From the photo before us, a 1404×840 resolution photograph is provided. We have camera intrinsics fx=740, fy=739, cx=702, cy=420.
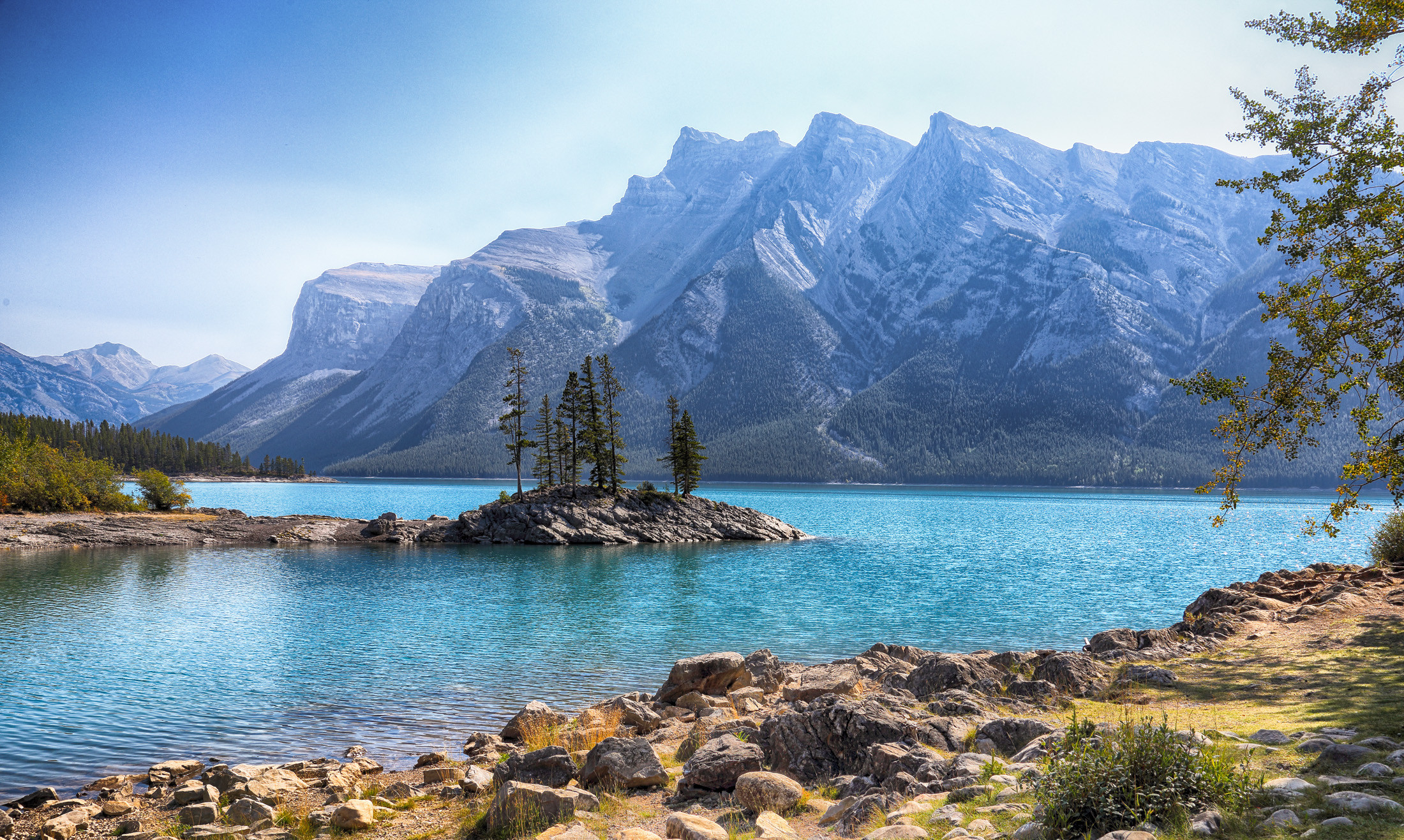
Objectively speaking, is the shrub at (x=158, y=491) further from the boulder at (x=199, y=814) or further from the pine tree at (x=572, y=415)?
the boulder at (x=199, y=814)

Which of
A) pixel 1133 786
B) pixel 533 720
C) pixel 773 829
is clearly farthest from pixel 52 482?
pixel 1133 786

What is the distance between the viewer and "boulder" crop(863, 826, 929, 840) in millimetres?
8578

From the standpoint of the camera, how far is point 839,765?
520 inches

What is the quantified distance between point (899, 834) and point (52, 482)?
106008 mm

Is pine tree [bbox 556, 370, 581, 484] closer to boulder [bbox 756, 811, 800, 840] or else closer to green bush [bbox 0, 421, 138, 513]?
green bush [bbox 0, 421, 138, 513]

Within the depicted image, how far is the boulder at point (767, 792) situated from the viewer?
1115cm

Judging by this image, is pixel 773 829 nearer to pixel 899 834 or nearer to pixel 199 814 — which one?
pixel 899 834

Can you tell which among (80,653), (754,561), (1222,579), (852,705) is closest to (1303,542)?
(1222,579)

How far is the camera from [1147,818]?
7.40 m

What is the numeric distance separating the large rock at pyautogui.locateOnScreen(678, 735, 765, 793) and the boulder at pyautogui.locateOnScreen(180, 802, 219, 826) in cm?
853

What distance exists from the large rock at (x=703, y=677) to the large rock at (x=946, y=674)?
5335 mm

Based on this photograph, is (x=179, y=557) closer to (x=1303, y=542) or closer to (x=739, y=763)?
(x=739, y=763)

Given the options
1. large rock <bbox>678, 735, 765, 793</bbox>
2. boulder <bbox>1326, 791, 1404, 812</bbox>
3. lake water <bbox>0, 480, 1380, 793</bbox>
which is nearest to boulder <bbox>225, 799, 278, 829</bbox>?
lake water <bbox>0, 480, 1380, 793</bbox>

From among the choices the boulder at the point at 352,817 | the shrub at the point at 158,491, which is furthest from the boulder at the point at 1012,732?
the shrub at the point at 158,491
